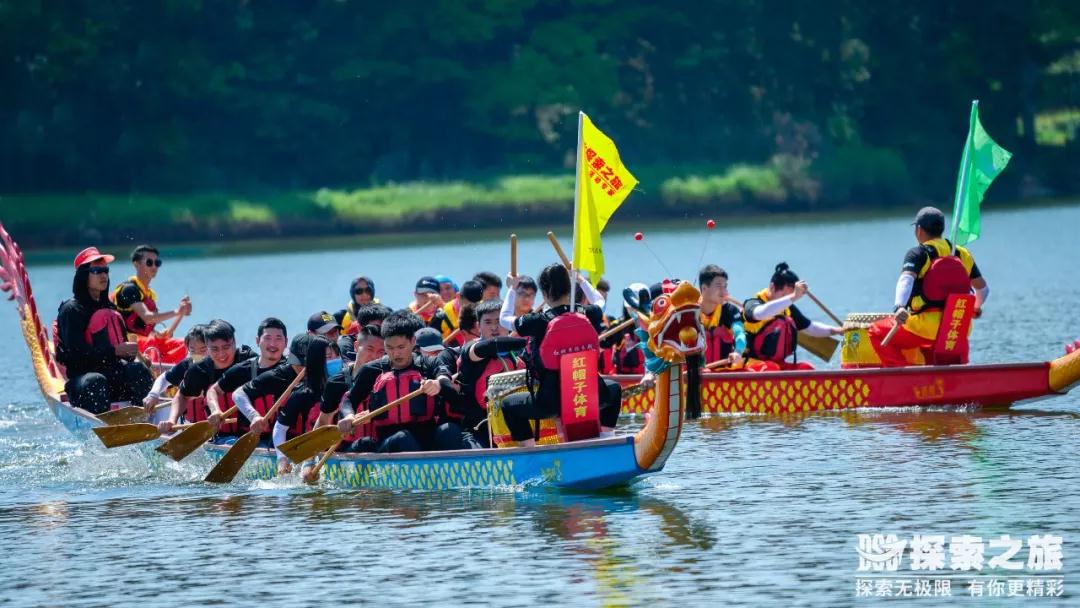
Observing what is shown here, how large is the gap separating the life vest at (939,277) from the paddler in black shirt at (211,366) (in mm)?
6962

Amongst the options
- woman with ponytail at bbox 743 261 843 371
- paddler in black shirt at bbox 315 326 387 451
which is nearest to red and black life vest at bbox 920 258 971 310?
woman with ponytail at bbox 743 261 843 371

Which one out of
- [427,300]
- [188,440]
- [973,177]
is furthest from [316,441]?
[973,177]

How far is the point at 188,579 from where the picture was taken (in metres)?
14.1

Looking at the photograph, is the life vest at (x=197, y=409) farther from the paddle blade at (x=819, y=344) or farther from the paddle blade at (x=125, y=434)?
the paddle blade at (x=819, y=344)

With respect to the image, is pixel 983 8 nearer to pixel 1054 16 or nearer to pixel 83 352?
pixel 1054 16

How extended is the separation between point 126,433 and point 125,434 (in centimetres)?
2

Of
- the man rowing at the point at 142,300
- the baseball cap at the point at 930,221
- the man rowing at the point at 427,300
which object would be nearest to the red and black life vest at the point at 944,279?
the baseball cap at the point at 930,221

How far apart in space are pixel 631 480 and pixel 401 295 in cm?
2616

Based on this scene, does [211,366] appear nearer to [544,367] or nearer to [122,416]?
[122,416]

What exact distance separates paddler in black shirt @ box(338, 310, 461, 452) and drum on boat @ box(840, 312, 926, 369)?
6.61 meters

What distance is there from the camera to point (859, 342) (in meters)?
21.7

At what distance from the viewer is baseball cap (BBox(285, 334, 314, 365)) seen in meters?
16.9

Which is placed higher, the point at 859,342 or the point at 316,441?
the point at 859,342

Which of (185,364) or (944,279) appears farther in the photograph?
(944,279)
